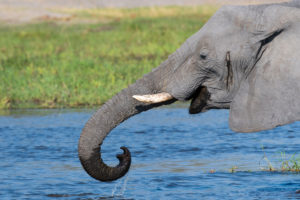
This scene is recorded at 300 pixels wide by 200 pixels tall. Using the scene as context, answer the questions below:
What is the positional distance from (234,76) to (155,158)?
2958 mm

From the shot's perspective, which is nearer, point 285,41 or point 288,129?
point 285,41

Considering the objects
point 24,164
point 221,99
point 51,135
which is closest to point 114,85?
point 51,135

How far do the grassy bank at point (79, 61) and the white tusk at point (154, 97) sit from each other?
21.1 feet

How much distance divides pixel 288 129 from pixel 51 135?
2.82m

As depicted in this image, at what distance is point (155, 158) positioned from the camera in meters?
7.75

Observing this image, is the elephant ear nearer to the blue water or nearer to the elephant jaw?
the elephant jaw

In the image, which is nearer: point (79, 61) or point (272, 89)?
point (272, 89)

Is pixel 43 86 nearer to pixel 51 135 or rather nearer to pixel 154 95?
pixel 51 135

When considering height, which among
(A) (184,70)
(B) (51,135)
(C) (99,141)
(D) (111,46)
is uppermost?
(A) (184,70)

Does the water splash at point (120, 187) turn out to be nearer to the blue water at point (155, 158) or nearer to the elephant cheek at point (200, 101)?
the blue water at point (155, 158)

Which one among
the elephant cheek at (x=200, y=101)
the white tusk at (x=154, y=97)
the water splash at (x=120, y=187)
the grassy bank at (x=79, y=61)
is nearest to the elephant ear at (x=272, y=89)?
the elephant cheek at (x=200, y=101)

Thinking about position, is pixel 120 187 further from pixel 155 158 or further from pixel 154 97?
pixel 154 97

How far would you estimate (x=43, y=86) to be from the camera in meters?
11.8

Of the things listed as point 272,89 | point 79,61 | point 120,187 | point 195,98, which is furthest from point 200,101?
point 79,61
